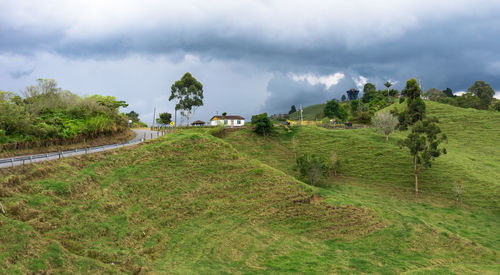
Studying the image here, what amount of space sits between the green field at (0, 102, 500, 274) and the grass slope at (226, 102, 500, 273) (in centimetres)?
20

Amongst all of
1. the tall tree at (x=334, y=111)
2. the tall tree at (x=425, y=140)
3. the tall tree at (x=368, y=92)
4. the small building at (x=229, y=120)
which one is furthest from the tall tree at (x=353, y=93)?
the tall tree at (x=425, y=140)

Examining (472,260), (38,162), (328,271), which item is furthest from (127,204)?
(472,260)

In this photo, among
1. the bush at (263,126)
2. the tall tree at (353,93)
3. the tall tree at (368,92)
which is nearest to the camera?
the bush at (263,126)

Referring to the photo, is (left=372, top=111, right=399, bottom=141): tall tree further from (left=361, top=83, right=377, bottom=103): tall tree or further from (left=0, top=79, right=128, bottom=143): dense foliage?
(left=361, top=83, right=377, bottom=103): tall tree

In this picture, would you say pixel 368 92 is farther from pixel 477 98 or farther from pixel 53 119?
pixel 53 119

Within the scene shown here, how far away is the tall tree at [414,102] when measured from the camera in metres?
42.1

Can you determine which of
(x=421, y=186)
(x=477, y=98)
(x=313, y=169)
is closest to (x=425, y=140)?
(x=421, y=186)

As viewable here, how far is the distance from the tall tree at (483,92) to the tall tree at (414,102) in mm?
78355

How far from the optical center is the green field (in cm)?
1596

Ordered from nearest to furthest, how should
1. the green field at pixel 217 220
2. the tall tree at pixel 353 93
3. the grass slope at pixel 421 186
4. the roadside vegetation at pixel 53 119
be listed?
1. the green field at pixel 217 220
2. the grass slope at pixel 421 186
3. the roadside vegetation at pixel 53 119
4. the tall tree at pixel 353 93

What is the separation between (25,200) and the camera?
55.7ft

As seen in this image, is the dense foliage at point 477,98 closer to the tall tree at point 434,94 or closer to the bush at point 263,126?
the tall tree at point 434,94

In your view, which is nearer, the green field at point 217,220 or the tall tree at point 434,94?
the green field at point 217,220

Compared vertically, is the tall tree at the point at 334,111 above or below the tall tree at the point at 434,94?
below
